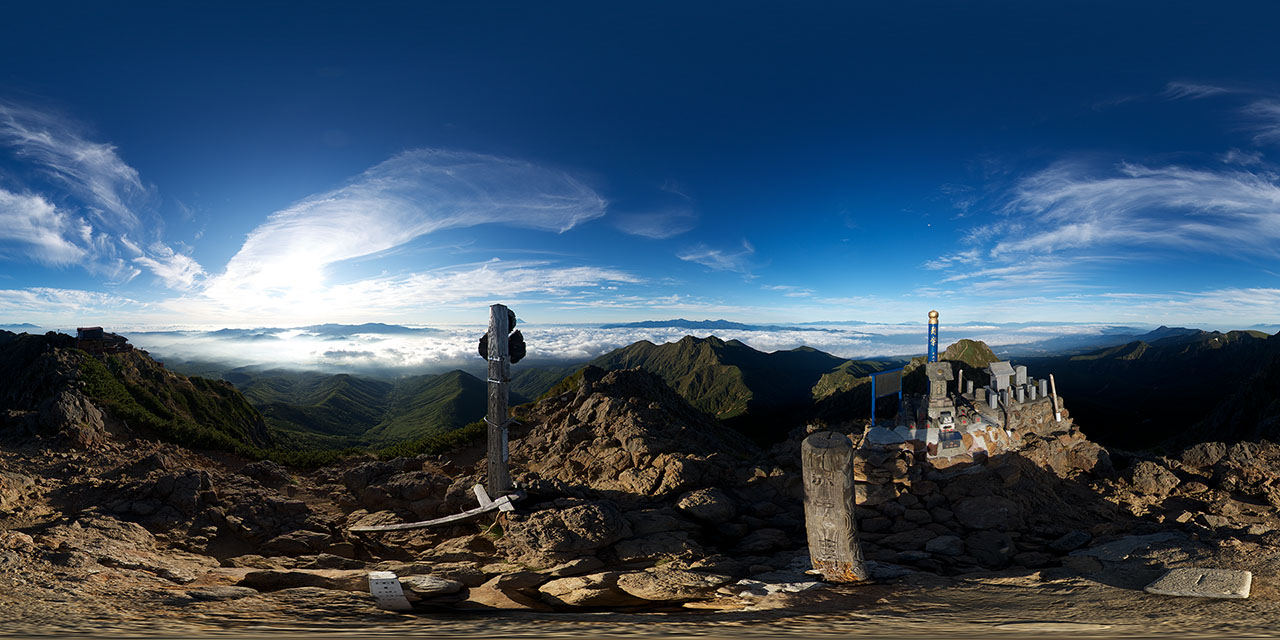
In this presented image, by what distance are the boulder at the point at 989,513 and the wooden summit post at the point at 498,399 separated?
12.4m

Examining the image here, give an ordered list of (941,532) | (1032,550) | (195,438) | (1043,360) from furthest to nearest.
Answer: (1043,360)
(195,438)
(941,532)
(1032,550)

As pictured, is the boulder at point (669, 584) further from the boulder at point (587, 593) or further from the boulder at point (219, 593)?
the boulder at point (219, 593)

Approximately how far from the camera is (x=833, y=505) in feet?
35.2

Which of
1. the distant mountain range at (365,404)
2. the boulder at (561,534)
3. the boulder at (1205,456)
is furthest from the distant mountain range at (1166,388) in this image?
the distant mountain range at (365,404)

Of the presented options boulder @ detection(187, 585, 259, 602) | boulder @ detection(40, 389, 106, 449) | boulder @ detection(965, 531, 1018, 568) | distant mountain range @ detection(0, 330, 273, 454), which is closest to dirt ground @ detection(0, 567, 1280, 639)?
boulder @ detection(187, 585, 259, 602)

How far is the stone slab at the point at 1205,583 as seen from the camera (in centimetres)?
890

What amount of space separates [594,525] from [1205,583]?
1118 cm

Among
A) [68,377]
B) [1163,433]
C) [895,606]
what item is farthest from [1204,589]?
[1163,433]

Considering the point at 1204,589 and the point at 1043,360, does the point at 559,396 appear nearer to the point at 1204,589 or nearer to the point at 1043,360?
the point at 1204,589

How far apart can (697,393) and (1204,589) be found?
155616 millimetres

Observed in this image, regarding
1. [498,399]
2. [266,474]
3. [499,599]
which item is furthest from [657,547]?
[266,474]

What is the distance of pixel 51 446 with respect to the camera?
61.0 feet

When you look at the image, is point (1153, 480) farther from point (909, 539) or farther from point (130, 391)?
→ point (130, 391)

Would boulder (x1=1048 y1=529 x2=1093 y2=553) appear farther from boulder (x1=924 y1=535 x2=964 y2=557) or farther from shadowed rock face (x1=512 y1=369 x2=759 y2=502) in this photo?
shadowed rock face (x1=512 y1=369 x2=759 y2=502)
